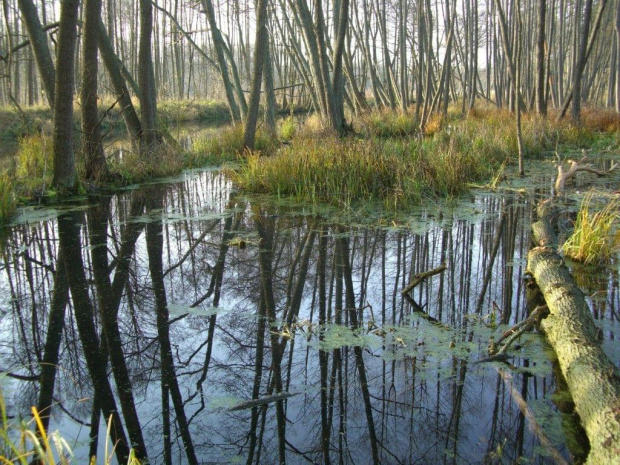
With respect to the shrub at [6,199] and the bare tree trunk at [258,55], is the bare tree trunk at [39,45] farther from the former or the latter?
the bare tree trunk at [258,55]

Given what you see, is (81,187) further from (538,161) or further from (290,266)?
(538,161)

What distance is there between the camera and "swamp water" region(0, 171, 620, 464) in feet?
7.30

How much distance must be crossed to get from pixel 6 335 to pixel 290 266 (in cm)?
211

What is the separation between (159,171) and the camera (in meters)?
9.21

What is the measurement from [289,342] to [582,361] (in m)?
1.52

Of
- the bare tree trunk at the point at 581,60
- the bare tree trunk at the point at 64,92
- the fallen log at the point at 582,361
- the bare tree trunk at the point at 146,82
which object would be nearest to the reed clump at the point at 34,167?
the bare tree trunk at the point at 64,92

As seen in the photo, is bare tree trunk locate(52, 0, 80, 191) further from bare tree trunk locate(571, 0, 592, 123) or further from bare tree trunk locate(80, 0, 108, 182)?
bare tree trunk locate(571, 0, 592, 123)

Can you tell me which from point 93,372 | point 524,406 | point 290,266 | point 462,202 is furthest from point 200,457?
point 462,202

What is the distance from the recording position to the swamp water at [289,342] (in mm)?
2225

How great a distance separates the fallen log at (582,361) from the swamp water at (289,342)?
0.36 feet

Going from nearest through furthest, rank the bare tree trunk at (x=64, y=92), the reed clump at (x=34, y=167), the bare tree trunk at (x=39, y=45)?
the bare tree trunk at (x=64, y=92) → the reed clump at (x=34, y=167) → the bare tree trunk at (x=39, y=45)

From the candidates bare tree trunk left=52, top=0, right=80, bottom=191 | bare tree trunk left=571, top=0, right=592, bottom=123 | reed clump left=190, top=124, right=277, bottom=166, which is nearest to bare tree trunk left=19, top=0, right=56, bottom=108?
bare tree trunk left=52, top=0, right=80, bottom=191

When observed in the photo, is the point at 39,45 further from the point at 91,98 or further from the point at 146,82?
the point at 146,82

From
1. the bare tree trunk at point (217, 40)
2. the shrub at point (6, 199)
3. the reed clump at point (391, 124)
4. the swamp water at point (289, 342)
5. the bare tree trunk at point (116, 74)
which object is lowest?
the swamp water at point (289, 342)
